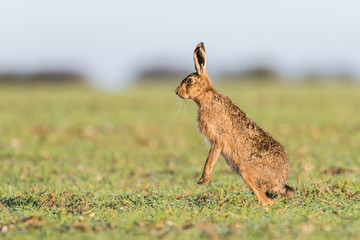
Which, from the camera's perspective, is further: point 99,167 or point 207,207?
point 99,167

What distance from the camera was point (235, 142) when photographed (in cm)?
637

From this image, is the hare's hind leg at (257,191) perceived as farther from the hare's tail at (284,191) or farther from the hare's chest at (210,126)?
the hare's chest at (210,126)

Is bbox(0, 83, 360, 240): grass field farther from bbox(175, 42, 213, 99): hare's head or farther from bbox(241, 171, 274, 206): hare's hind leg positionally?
bbox(175, 42, 213, 99): hare's head

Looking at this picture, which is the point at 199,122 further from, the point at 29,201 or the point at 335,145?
the point at 335,145

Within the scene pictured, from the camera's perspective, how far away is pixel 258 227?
15.9ft

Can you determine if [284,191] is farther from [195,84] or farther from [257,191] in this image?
[195,84]

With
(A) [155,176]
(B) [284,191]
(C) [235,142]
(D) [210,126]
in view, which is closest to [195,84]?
(D) [210,126]

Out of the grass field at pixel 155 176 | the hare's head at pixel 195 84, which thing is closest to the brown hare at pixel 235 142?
the hare's head at pixel 195 84

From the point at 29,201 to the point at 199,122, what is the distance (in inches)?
94.3

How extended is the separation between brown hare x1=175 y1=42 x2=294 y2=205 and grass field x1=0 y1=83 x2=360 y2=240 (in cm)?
27

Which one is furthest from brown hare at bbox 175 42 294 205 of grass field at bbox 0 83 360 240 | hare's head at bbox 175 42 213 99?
grass field at bbox 0 83 360 240

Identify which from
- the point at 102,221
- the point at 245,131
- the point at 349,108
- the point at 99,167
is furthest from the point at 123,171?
the point at 349,108

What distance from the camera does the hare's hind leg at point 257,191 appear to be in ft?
19.6

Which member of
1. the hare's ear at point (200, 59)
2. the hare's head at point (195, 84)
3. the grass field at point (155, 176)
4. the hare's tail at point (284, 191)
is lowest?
the grass field at point (155, 176)
